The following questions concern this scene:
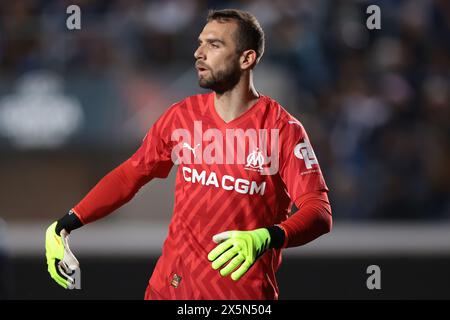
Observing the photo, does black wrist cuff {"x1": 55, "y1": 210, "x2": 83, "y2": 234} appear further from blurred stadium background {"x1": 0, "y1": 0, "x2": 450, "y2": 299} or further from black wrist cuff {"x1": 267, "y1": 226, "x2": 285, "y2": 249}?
blurred stadium background {"x1": 0, "y1": 0, "x2": 450, "y2": 299}

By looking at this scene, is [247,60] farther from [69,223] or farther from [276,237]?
[69,223]

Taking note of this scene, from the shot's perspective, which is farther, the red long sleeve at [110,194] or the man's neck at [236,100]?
the red long sleeve at [110,194]

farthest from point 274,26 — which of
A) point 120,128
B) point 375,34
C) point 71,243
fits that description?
point 71,243

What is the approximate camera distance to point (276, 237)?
521 centimetres

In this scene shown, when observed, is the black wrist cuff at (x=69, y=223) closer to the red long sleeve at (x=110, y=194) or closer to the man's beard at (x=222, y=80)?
the red long sleeve at (x=110, y=194)

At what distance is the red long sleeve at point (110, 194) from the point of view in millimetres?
5957

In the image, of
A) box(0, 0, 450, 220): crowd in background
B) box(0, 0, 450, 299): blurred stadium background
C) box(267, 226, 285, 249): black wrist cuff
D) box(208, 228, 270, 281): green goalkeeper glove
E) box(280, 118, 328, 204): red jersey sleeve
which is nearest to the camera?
box(208, 228, 270, 281): green goalkeeper glove

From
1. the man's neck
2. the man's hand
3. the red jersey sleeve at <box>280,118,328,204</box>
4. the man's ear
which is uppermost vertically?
the man's ear

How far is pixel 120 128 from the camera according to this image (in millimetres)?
10805

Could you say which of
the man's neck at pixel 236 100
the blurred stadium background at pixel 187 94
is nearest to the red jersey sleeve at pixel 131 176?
the man's neck at pixel 236 100

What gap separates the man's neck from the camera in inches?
229

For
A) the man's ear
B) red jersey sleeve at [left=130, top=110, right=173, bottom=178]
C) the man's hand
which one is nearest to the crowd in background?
red jersey sleeve at [left=130, top=110, right=173, bottom=178]

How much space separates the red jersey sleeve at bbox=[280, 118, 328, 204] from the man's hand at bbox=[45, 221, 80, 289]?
4.24ft

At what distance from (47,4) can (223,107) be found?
22.3 ft
